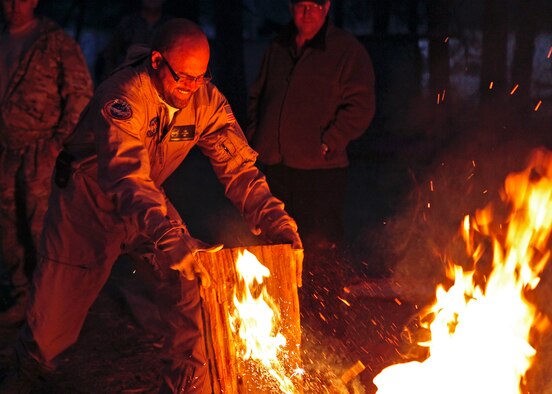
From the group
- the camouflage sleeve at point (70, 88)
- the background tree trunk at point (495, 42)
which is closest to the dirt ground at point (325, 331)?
the camouflage sleeve at point (70, 88)

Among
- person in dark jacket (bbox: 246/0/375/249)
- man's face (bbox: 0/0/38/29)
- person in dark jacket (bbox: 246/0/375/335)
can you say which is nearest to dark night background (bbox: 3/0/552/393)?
person in dark jacket (bbox: 246/0/375/335)

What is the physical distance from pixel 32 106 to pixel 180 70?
7.57 ft

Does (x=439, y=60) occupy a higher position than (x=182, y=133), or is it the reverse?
(x=182, y=133)

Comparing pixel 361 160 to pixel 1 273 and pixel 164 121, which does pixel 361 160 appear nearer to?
pixel 1 273

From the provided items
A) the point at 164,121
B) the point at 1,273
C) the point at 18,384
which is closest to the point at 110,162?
the point at 164,121

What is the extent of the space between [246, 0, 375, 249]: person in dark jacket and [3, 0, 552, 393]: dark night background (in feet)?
1.78

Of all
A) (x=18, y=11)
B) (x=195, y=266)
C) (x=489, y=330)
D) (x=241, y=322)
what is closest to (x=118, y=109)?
(x=195, y=266)

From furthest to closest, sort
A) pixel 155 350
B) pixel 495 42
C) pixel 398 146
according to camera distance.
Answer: pixel 398 146
pixel 495 42
pixel 155 350

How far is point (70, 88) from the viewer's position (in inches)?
222

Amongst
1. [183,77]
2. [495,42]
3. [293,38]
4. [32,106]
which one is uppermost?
[183,77]

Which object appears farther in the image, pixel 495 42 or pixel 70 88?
pixel 495 42

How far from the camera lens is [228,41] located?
1323 cm

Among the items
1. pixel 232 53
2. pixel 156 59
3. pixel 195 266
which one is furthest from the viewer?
pixel 232 53

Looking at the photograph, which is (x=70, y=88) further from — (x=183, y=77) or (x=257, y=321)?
(x=257, y=321)
